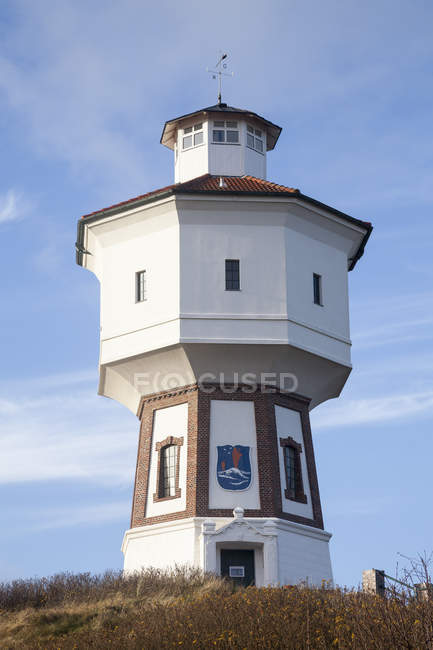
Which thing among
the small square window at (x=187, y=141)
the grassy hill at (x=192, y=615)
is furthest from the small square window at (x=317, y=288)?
the grassy hill at (x=192, y=615)

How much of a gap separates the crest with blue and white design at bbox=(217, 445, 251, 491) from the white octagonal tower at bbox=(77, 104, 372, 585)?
40 mm

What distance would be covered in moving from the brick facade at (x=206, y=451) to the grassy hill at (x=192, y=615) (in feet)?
7.28

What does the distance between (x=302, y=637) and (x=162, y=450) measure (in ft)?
43.1

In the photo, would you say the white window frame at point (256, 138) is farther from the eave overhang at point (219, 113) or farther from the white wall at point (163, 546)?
the white wall at point (163, 546)

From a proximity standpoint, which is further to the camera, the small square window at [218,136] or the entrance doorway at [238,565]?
the small square window at [218,136]

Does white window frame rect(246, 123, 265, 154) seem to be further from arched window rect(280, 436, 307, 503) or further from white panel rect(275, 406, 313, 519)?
arched window rect(280, 436, 307, 503)

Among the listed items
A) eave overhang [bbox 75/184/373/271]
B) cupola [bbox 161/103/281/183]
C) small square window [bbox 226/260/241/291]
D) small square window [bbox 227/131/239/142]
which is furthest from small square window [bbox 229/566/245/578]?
small square window [bbox 227/131/239/142]

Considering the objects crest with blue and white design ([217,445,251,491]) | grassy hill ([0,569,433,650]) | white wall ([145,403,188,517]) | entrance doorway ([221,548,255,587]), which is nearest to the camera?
grassy hill ([0,569,433,650])

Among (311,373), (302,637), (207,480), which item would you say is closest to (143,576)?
(207,480)

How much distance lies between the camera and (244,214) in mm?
29875

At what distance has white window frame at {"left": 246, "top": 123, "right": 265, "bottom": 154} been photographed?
114ft

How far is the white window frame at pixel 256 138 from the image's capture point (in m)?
34.7

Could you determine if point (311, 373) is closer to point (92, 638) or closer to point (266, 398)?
point (266, 398)

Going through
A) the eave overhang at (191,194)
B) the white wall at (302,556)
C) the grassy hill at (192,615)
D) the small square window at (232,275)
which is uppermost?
the eave overhang at (191,194)
